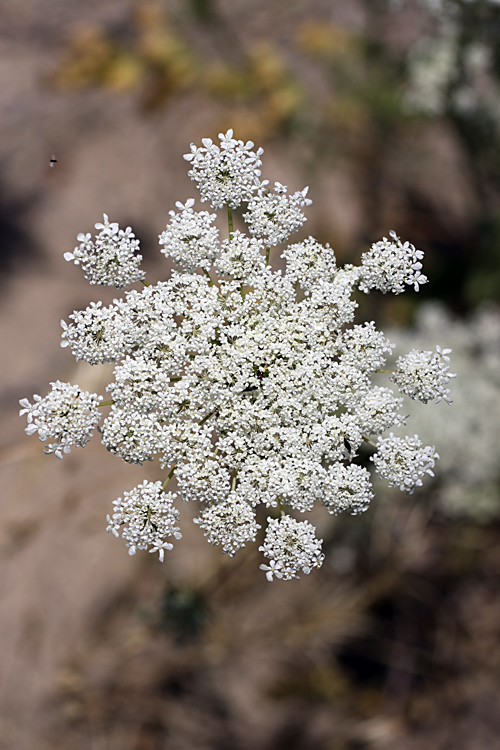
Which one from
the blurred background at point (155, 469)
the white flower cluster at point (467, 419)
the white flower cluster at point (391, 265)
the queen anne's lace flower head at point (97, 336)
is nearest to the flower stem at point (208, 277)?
the queen anne's lace flower head at point (97, 336)

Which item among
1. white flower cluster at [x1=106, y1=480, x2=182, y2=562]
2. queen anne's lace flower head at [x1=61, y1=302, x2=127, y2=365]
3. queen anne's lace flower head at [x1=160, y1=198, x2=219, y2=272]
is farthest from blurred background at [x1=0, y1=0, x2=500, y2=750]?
queen anne's lace flower head at [x1=160, y1=198, x2=219, y2=272]

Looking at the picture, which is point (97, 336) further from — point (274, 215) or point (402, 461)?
point (402, 461)

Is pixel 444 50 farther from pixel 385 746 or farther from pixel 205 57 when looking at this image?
pixel 385 746

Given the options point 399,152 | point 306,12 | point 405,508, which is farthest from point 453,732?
point 306,12

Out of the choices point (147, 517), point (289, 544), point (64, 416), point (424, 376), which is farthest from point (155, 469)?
point (424, 376)

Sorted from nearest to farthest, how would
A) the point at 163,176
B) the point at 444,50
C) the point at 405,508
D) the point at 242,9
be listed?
the point at 444,50
the point at 405,508
the point at 163,176
the point at 242,9

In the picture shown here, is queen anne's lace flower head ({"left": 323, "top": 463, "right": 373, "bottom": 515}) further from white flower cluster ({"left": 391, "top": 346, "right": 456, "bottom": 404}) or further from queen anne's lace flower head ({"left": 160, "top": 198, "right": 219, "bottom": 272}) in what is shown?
queen anne's lace flower head ({"left": 160, "top": 198, "right": 219, "bottom": 272})

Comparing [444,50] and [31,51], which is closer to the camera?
[444,50]
